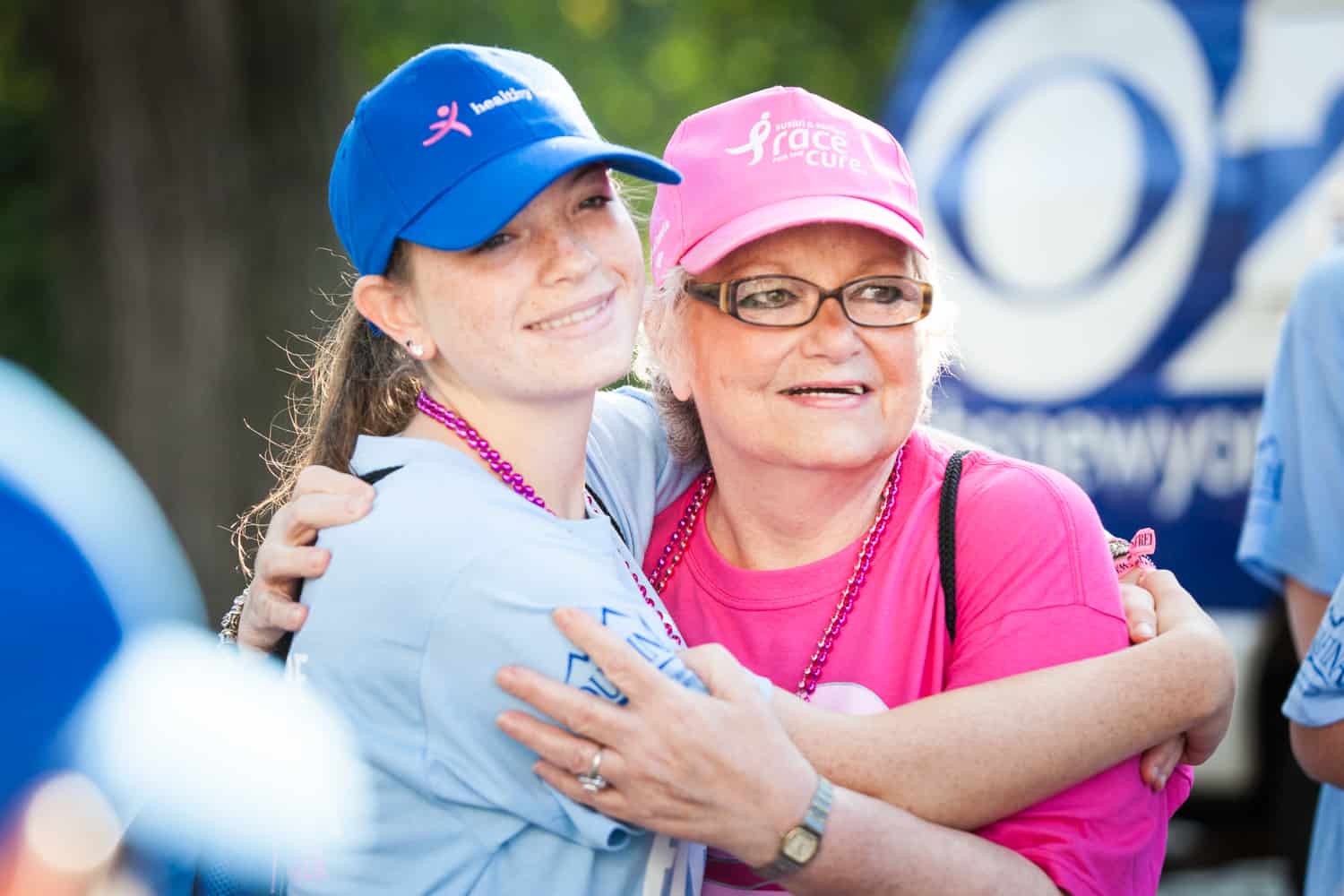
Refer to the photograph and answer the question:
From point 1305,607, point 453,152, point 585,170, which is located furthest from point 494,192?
point 1305,607

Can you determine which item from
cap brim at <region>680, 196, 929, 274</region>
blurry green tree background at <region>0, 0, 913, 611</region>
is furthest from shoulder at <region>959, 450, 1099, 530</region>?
blurry green tree background at <region>0, 0, 913, 611</region>

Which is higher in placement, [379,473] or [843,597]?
[379,473]

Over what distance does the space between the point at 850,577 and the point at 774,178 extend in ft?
2.13

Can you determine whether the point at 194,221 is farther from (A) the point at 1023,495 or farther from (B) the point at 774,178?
(A) the point at 1023,495

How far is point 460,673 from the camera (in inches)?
72.2

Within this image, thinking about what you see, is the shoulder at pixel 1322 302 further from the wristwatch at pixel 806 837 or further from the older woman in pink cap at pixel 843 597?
the wristwatch at pixel 806 837

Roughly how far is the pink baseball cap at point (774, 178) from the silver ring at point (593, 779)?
83 centimetres

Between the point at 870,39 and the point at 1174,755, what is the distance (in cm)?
944

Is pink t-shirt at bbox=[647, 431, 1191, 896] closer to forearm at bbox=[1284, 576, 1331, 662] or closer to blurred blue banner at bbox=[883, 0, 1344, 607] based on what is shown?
forearm at bbox=[1284, 576, 1331, 662]

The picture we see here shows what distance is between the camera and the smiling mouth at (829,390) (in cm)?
229

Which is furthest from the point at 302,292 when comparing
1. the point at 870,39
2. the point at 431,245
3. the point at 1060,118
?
the point at 870,39

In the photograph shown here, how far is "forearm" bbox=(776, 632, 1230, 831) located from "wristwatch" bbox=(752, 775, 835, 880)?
79mm

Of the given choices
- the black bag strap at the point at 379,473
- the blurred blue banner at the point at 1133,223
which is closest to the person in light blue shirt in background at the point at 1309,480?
the black bag strap at the point at 379,473

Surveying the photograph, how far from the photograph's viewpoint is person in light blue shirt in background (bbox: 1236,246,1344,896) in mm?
2596
